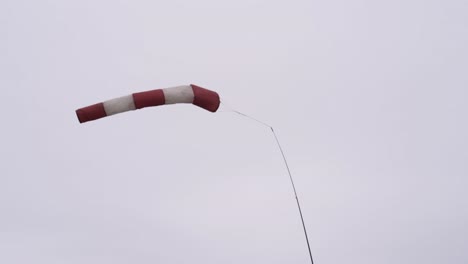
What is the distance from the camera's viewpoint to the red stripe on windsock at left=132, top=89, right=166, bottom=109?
48.2ft

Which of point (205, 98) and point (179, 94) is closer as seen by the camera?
point (179, 94)

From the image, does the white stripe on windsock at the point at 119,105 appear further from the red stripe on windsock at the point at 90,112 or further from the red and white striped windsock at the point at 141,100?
the red stripe on windsock at the point at 90,112

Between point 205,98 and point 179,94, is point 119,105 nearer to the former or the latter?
point 179,94

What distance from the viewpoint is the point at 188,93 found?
15.4m

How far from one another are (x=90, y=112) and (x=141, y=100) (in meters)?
1.66

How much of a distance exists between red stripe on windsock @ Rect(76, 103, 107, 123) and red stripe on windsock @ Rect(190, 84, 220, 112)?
3.12 meters

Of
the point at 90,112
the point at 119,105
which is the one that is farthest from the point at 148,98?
the point at 90,112

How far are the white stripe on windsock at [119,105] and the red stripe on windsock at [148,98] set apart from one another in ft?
0.53

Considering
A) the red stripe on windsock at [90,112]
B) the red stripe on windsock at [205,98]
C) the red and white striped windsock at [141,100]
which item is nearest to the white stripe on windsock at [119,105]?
the red and white striped windsock at [141,100]

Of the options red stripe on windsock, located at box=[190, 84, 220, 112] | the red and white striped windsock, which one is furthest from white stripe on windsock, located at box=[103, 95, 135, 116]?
red stripe on windsock, located at box=[190, 84, 220, 112]

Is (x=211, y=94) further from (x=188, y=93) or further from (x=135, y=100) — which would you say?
(x=135, y=100)

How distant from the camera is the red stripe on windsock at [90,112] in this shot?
14391 mm

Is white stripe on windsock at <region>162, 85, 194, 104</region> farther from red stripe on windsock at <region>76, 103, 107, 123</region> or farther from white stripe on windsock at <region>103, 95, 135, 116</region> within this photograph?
red stripe on windsock at <region>76, 103, 107, 123</region>

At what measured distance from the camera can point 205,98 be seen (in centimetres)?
1566
